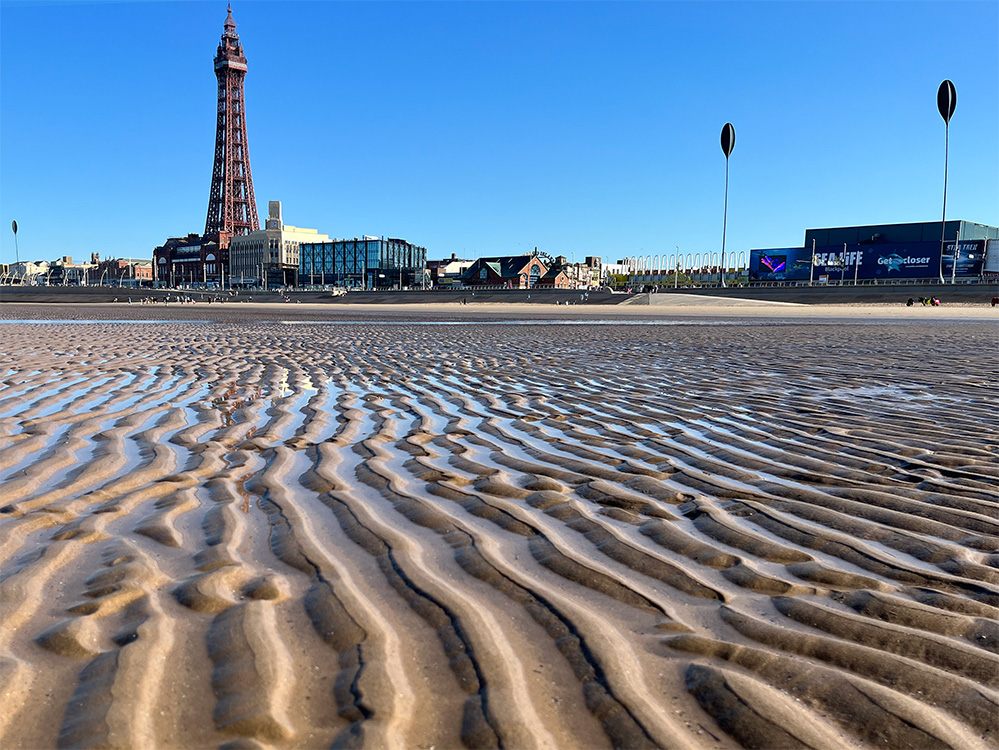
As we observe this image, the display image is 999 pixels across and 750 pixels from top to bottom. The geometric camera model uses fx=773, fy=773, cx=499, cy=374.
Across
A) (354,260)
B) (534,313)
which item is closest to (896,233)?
(534,313)

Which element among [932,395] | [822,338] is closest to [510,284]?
[822,338]

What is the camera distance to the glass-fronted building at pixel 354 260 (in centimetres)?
14350

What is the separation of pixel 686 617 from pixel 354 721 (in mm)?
1129

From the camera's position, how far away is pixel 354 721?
6.16ft

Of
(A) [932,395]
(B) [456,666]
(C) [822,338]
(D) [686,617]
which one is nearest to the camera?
(B) [456,666]

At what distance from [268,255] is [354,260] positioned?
84.8ft

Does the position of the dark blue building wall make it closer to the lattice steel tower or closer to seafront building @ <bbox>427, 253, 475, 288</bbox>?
seafront building @ <bbox>427, 253, 475, 288</bbox>

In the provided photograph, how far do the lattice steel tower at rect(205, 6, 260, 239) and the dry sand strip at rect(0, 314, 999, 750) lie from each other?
163737mm

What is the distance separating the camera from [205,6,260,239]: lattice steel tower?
156m

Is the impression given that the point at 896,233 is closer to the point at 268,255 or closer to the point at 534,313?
the point at 534,313

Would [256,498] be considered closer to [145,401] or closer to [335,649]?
[335,649]

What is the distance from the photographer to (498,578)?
2809mm

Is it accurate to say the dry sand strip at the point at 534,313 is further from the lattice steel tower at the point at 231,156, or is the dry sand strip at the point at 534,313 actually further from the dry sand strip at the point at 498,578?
the lattice steel tower at the point at 231,156

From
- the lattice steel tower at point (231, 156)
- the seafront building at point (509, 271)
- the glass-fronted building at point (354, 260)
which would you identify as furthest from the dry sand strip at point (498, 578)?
the lattice steel tower at point (231, 156)
